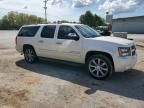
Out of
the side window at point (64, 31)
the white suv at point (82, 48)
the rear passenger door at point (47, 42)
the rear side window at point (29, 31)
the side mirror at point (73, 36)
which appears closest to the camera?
the white suv at point (82, 48)

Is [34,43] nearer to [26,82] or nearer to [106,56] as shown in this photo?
[26,82]

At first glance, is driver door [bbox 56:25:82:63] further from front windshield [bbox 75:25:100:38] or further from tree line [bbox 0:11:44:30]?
tree line [bbox 0:11:44:30]

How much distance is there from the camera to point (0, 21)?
333 feet

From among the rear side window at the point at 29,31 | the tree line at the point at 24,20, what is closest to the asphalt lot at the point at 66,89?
the rear side window at the point at 29,31

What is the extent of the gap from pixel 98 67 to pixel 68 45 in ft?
4.55

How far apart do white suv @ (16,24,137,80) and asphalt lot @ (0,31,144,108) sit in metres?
0.50

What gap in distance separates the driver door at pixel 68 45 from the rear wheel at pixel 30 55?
1.73m

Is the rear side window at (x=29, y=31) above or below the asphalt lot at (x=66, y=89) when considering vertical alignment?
above

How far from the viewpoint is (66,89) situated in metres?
6.23

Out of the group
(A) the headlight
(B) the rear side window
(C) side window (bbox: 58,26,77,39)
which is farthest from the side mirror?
(B) the rear side window

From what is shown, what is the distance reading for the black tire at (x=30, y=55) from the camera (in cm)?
956

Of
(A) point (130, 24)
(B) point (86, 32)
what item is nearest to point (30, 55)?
(B) point (86, 32)

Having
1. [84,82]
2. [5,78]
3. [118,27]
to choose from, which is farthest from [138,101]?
[118,27]

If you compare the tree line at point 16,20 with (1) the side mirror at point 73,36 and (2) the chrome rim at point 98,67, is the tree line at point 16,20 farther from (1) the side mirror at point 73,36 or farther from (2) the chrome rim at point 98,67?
(2) the chrome rim at point 98,67
